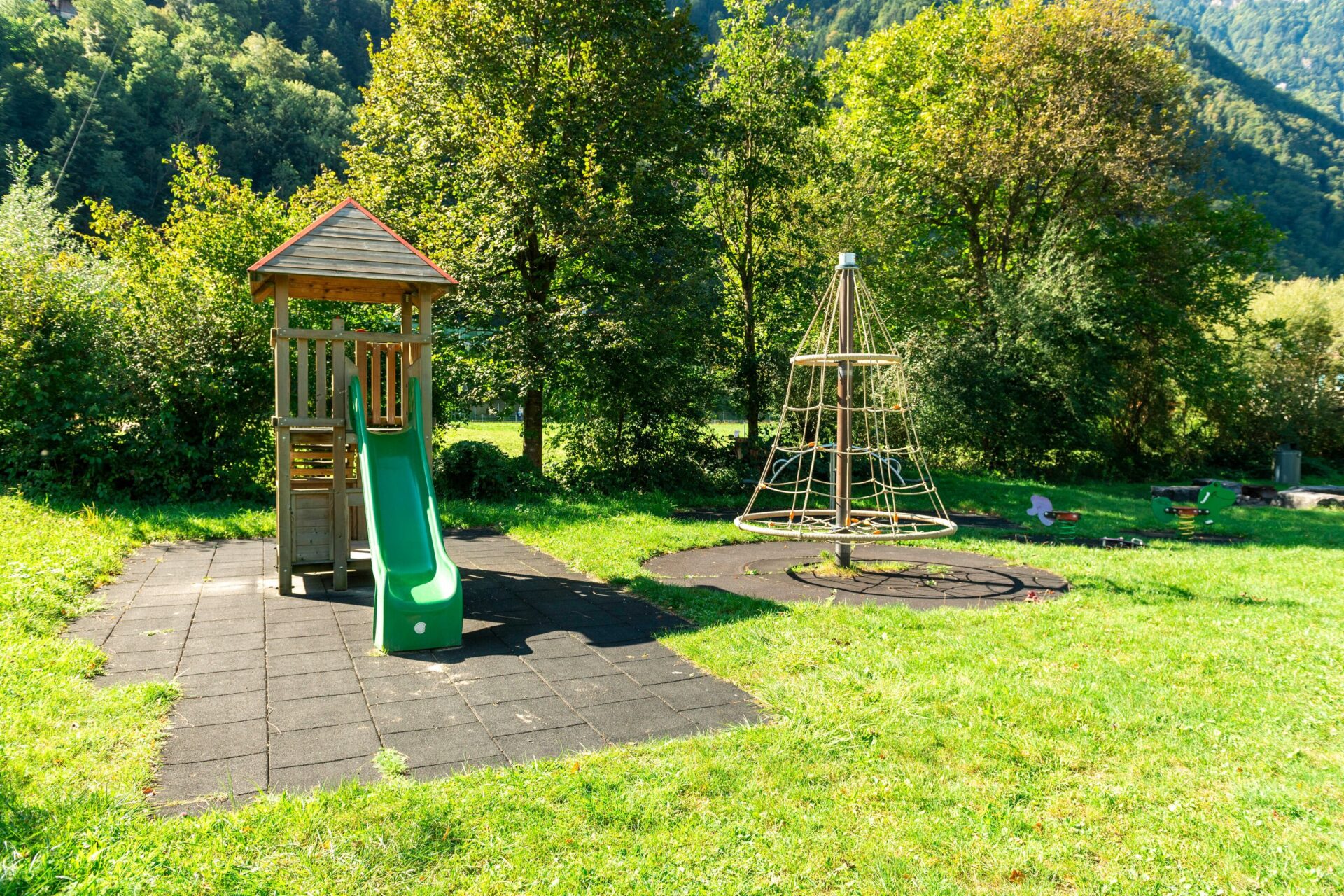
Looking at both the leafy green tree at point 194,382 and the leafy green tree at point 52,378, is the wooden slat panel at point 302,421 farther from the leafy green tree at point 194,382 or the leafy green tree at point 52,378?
Result: the leafy green tree at point 52,378

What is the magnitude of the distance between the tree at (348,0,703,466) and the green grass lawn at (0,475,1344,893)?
815cm

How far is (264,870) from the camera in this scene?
9.05ft

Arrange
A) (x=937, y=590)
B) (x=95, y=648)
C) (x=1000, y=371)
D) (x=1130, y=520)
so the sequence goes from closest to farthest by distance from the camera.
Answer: (x=95, y=648) → (x=937, y=590) → (x=1130, y=520) → (x=1000, y=371)

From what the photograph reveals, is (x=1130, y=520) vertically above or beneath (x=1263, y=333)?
beneath

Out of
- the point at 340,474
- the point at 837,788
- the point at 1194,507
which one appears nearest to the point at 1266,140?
the point at 1194,507

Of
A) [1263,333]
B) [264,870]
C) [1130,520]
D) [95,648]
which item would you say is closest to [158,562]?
[95,648]

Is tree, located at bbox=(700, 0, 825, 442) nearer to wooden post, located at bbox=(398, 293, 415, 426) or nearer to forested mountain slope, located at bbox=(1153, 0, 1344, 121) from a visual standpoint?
wooden post, located at bbox=(398, 293, 415, 426)

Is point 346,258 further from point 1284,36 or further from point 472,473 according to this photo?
point 1284,36

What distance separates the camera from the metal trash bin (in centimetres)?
2088

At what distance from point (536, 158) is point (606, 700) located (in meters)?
10.0

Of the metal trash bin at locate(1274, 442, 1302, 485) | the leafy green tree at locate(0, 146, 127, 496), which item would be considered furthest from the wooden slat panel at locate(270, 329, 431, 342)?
the metal trash bin at locate(1274, 442, 1302, 485)

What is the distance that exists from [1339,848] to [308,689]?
15.6 feet

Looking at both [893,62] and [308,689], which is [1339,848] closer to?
[308,689]

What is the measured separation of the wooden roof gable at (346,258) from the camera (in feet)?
22.2
